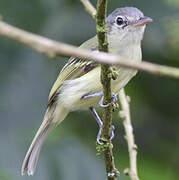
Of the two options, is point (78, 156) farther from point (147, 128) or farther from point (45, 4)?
point (45, 4)

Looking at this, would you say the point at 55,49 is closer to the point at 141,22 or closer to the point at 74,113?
the point at 141,22

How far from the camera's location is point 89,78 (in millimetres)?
3160

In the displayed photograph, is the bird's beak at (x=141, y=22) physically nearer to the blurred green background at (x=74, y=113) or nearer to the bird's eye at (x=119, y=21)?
the bird's eye at (x=119, y=21)

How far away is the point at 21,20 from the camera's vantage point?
4.00 meters

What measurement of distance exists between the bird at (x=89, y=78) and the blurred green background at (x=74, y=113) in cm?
18

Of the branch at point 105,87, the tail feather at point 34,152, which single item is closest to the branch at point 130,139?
the branch at point 105,87

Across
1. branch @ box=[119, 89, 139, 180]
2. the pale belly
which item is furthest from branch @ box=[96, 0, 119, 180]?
the pale belly

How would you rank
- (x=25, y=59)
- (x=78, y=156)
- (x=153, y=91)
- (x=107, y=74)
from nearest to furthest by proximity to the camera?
(x=107, y=74), (x=78, y=156), (x=25, y=59), (x=153, y=91)

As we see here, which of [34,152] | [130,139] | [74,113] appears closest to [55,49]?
[130,139]

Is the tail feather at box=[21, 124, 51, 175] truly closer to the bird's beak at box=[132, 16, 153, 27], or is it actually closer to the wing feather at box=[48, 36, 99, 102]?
the wing feather at box=[48, 36, 99, 102]

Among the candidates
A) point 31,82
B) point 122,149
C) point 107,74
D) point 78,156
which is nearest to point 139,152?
point 122,149

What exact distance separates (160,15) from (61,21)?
97cm

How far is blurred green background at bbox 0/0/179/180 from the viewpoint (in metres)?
3.62

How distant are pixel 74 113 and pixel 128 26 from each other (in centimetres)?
118
